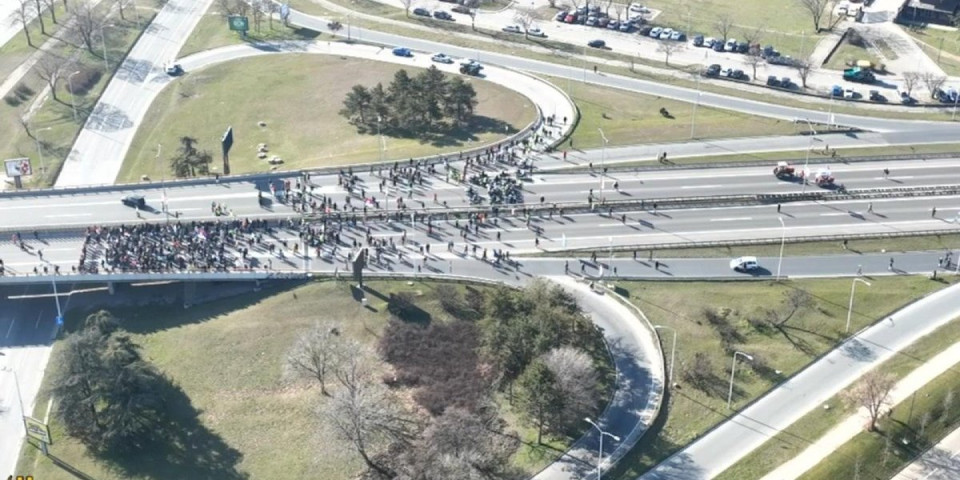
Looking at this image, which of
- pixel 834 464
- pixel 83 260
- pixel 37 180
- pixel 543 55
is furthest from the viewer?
pixel 543 55

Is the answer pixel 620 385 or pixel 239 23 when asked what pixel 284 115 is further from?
pixel 620 385

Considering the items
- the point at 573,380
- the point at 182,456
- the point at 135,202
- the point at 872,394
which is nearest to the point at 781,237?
the point at 872,394

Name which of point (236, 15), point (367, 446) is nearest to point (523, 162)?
point (367, 446)

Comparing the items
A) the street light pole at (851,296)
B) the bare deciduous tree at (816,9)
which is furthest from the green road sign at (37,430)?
the bare deciduous tree at (816,9)

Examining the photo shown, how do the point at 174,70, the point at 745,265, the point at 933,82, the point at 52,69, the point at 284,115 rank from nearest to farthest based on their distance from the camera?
the point at 745,265, the point at 933,82, the point at 284,115, the point at 52,69, the point at 174,70

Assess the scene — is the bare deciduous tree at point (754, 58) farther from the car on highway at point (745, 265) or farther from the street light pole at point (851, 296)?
the street light pole at point (851, 296)

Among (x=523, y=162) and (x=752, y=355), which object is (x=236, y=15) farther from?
(x=752, y=355)
